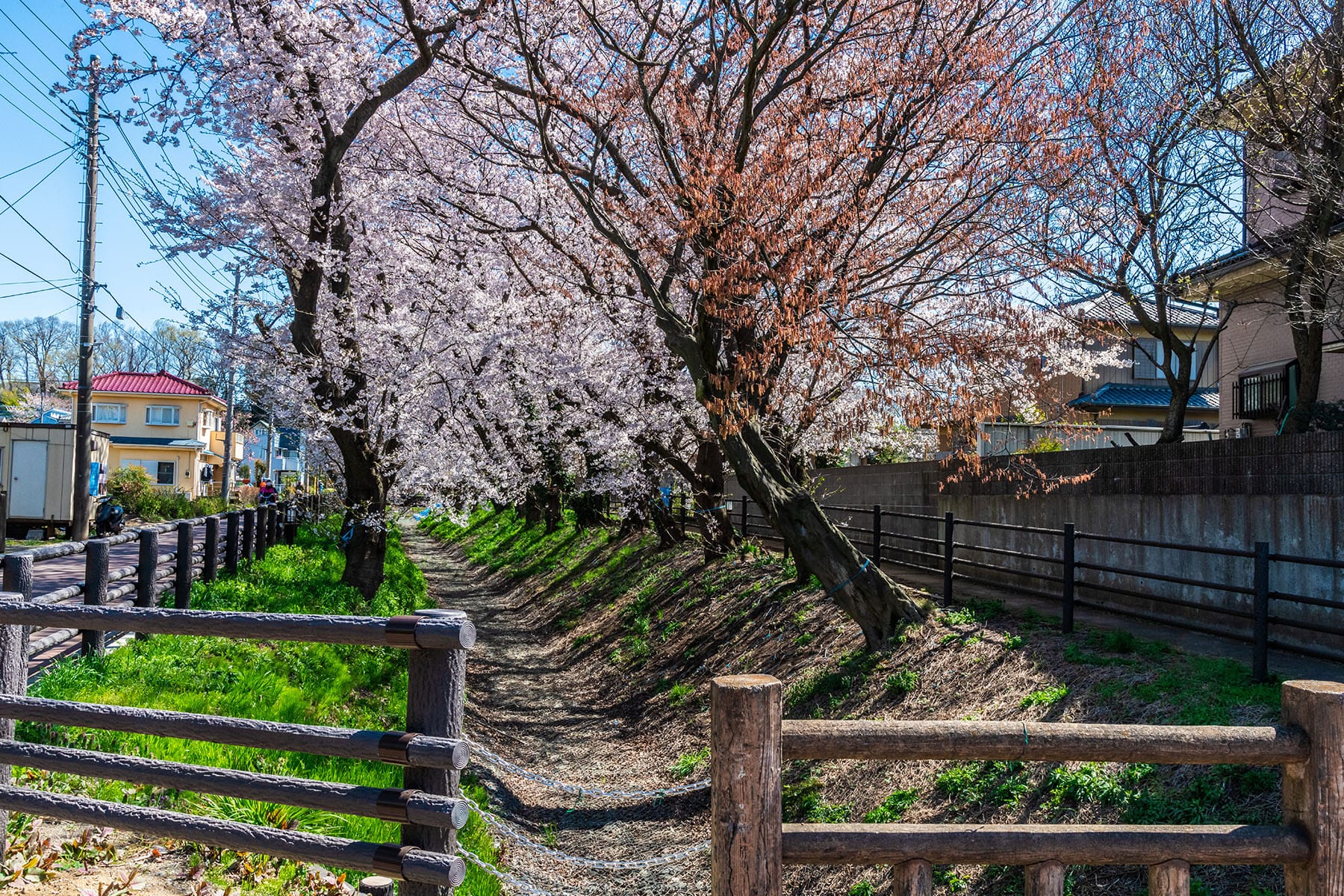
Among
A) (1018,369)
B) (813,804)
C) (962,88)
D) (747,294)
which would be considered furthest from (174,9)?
(813,804)

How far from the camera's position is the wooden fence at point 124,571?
19.4ft

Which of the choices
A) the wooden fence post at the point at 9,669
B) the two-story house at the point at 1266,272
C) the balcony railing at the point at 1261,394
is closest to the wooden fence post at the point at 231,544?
the wooden fence post at the point at 9,669

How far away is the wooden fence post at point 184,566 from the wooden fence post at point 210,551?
1.88 meters

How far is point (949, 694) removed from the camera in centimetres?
858

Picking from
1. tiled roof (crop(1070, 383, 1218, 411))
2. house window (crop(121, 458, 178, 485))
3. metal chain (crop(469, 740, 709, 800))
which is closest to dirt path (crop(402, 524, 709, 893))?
metal chain (crop(469, 740, 709, 800))

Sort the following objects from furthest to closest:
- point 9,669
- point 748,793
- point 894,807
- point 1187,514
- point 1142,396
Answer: point 1142,396
point 1187,514
point 894,807
point 9,669
point 748,793

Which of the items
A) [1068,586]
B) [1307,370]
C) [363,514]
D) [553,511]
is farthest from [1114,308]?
[553,511]

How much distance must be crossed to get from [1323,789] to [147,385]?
64.0m

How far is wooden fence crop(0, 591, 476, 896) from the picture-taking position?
3293 mm

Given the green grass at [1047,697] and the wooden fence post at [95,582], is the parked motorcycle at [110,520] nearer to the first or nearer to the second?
the wooden fence post at [95,582]

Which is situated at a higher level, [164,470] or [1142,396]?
[1142,396]

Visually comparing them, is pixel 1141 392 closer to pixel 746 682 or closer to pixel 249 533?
pixel 249 533

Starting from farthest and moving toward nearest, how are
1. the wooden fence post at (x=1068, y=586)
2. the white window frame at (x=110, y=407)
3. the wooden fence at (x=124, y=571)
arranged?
the white window frame at (x=110, y=407) → the wooden fence post at (x=1068, y=586) → the wooden fence at (x=124, y=571)

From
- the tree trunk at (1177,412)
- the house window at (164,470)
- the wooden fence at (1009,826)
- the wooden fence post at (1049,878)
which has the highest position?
the tree trunk at (1177,412)
